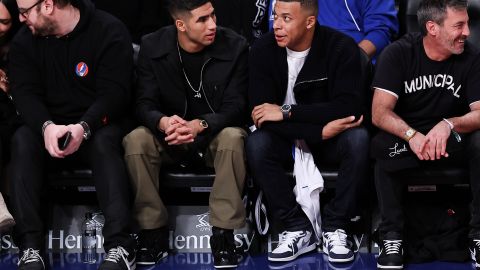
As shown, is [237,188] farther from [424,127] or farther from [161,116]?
[424,127]

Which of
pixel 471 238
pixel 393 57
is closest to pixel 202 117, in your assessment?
pixel 393 57

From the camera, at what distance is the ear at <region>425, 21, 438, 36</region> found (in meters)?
4.57

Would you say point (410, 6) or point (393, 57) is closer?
point (393, 57)

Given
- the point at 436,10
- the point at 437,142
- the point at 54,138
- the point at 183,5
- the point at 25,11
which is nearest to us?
the point at 437,142

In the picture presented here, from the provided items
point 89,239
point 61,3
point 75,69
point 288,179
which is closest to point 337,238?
point 288,179

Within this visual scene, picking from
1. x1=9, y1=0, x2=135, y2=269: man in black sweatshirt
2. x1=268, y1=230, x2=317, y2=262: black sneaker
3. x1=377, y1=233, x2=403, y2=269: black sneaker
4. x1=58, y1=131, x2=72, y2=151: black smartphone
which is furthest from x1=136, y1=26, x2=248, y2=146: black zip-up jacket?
x1=377, y1=233, x2=403, y2=269: black sneaker

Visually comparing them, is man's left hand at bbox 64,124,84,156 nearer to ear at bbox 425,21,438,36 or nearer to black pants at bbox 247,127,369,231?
black pants at bbox 247,127,369,231

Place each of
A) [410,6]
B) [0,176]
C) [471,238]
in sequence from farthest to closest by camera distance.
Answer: [410,6] → [0,176] → [471,238]

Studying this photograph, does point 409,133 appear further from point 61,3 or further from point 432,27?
point 61,3

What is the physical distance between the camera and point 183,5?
15.8 feet

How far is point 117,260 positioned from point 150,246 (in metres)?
0.28

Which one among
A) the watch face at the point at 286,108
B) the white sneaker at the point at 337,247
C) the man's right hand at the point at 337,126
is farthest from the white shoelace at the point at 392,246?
the watch face at the point at 286,108

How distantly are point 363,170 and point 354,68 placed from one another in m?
0.54

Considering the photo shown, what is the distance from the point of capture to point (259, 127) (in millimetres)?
4703
